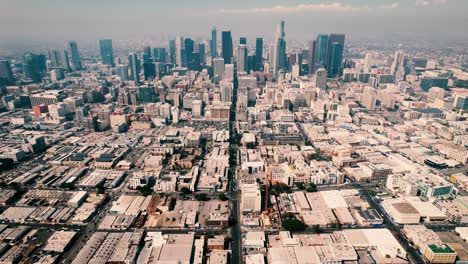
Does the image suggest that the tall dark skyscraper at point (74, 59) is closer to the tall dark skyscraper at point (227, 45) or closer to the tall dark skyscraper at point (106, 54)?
the tall dark skyscraper at point (106, 54)

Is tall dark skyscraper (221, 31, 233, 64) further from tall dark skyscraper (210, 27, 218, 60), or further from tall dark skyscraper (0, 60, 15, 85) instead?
tall dark skyscraper (0, 60, 15, 85)

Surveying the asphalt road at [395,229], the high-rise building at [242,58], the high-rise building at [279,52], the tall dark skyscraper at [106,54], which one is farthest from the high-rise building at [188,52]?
the asphalt road at [395,229]

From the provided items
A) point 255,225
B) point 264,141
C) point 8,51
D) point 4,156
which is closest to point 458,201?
point 255,225

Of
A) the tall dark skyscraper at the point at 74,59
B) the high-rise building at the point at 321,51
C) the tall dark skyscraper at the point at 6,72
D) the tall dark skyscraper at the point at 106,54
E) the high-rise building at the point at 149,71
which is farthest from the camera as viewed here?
the tall dark skyscraper at the point at 106,54

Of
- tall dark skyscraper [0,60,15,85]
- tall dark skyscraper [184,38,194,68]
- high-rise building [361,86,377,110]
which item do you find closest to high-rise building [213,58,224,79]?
tall dark skyscraper [184,38,194,68]

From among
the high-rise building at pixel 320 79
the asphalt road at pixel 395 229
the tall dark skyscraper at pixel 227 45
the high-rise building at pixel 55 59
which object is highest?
the tall dark skyscraper at pixel 227 45

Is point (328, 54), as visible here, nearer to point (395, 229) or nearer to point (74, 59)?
point (395, 229)

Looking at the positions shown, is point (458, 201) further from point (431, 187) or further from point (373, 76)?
point (373, 76)

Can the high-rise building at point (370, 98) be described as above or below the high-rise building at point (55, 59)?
below
